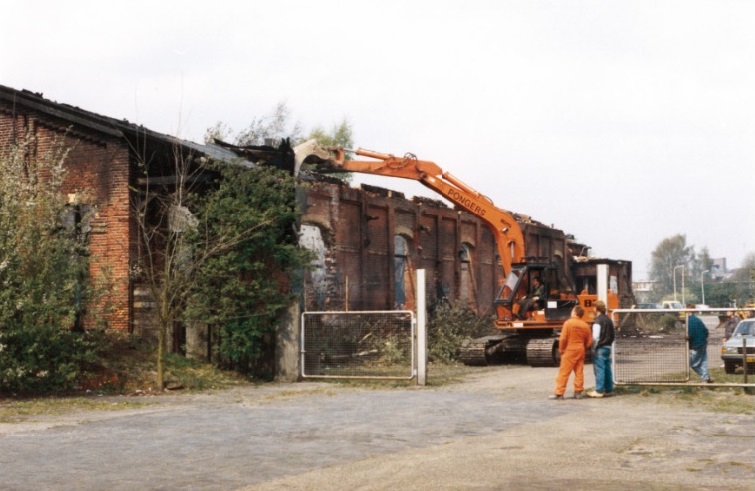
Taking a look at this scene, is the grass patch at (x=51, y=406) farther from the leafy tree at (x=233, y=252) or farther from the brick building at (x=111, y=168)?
the brick building at (x=111, y=168)

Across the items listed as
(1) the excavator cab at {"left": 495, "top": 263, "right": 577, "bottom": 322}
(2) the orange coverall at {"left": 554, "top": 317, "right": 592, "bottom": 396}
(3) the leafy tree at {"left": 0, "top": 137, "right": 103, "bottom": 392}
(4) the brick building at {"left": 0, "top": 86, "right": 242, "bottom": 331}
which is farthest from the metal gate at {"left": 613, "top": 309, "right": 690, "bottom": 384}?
(3) the leafy tree at {"left": 0, "top": 137, "right": 103, "bottom": 392}

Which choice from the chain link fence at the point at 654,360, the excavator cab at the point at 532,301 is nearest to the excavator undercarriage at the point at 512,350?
the excavator cab at the point at 532,301

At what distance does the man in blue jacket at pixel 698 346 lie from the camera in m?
17.1

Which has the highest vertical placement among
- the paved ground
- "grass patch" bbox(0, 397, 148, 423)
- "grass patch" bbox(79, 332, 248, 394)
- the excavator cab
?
the excavator cab

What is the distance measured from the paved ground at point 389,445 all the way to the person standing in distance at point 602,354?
1.30 feet

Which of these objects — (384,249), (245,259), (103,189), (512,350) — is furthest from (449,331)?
(103,189)

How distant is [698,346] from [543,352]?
22.0ft

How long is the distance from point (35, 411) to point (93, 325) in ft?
17.9

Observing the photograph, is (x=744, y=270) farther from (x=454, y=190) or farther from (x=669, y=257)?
(x=454, y=190)

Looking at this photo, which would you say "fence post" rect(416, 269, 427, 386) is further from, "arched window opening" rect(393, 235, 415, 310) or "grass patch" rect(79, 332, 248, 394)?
"arched window opening" rect(393, 235, 415, 310)

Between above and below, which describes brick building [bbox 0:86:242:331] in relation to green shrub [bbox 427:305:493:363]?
above

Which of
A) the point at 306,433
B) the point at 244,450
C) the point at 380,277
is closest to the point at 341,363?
the point at 306,433

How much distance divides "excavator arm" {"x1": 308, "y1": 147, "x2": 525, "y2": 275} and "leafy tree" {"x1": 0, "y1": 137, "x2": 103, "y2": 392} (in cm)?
872

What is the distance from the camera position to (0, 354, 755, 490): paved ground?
333 inches
